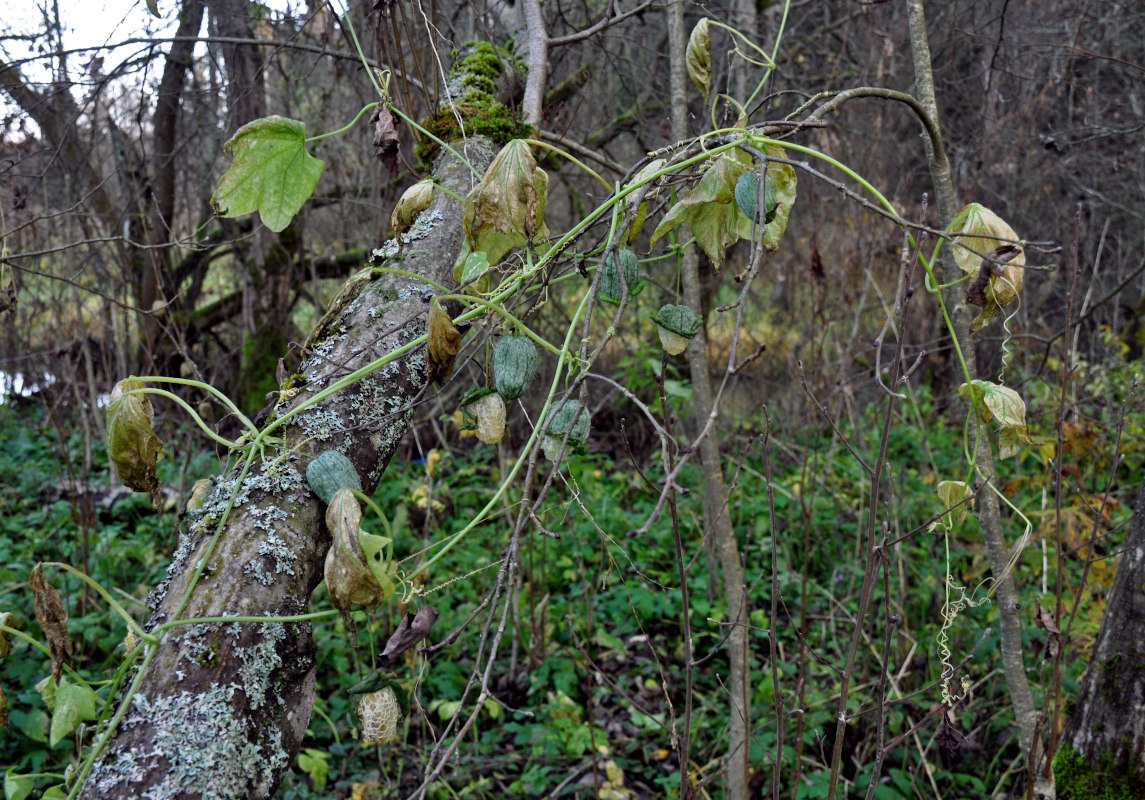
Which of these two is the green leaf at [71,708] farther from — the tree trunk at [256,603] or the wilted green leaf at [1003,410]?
the wilted green leaf at [1003,410]

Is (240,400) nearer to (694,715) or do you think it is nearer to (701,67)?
(694,715)

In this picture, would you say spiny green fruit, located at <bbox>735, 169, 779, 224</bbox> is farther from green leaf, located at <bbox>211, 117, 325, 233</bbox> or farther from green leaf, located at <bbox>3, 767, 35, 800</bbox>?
green leaf, located at <bbox>3, 767, 35, 800</bbox>

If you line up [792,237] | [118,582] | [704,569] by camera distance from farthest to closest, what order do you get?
[792,237] → [704,569] → [118,582]

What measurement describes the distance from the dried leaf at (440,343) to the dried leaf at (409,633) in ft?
1.01

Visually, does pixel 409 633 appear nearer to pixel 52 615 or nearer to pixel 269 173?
pixel 52 615

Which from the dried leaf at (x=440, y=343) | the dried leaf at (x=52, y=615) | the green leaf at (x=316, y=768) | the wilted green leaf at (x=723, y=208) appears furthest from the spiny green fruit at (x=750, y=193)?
the green leaf at (x=316, y=768)

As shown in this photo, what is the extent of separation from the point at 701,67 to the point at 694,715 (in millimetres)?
2424

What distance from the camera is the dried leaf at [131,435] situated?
1046mm

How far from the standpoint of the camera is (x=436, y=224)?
1481mm

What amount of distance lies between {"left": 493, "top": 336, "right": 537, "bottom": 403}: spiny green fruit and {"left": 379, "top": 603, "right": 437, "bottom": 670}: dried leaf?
0.32 meters

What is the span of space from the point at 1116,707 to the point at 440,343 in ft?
5.61

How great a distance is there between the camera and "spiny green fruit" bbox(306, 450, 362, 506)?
110 centimetres

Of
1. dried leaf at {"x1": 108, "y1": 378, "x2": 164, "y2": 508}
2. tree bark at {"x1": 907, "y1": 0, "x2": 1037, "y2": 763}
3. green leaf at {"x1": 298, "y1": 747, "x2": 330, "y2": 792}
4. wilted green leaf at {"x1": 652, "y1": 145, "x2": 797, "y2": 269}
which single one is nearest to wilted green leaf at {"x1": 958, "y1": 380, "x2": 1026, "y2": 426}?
tree bark at {"x1": 907, "y1": 0, "x2": 1037, "y2": 763}

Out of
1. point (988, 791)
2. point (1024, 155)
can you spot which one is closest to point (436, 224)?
point (988, 791)
